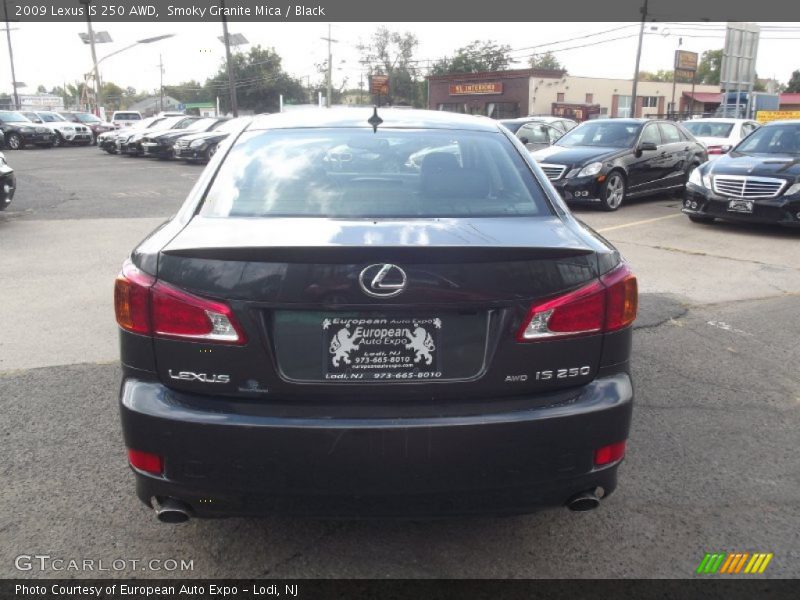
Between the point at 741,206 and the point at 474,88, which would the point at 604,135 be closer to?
the point at 741,206

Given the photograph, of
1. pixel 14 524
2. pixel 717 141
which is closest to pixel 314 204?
pixel 14 524

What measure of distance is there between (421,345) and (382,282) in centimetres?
25

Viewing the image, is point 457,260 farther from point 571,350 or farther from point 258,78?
point 258,78

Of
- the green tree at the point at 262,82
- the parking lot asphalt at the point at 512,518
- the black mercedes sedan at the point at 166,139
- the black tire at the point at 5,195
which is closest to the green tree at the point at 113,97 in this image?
the green tree at the point at 262,82

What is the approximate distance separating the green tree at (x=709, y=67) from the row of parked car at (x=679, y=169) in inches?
4286

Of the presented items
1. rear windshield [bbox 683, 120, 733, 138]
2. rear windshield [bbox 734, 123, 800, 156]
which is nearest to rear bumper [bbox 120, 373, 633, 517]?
rear windshield [bbox 734, 123, 800, 156]

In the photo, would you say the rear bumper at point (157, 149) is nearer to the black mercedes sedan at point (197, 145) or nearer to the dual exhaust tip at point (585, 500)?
the black mercedes sedan at point (197, 145)

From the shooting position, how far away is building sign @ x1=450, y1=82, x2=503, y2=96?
5419 cm

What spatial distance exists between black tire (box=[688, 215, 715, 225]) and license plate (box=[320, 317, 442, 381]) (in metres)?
9.47

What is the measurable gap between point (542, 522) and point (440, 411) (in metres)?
1.03

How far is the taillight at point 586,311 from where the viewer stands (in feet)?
7.93

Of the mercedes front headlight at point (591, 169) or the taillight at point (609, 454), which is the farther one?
the mercedes front headlight at point (591, 169)

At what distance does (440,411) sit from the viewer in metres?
2.39

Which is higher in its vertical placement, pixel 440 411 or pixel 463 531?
pixel 440 411
